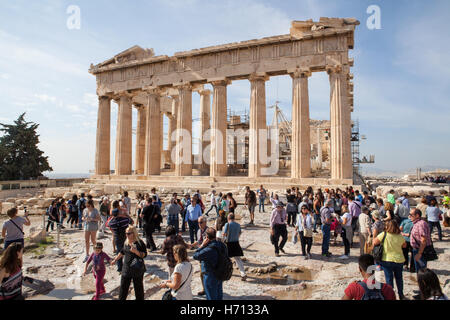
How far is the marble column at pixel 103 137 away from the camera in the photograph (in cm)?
2927

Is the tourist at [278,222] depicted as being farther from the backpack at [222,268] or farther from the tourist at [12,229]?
the tourist at [12,229]

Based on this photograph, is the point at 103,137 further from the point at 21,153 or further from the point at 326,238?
the point at 326,238

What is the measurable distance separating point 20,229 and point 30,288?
1620mm

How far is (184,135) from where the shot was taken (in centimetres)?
2498

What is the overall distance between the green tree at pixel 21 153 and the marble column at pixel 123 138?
15.6m

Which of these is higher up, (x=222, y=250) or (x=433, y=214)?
(x=222, y=250)

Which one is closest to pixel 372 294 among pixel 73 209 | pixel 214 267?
pixel 214 267

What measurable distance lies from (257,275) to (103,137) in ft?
89.0

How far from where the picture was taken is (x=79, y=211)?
42.2 feet

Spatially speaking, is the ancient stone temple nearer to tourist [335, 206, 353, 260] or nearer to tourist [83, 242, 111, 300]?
tourist [335, 206, 353, 260]

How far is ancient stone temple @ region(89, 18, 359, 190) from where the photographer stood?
2006cm

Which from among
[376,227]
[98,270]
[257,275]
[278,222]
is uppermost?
[376,227]

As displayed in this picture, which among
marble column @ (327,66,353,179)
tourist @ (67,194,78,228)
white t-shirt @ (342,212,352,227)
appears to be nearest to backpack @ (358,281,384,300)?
white t-shirt @ (342,212,352,227)

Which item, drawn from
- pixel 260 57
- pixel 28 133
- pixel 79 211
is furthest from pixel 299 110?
pixel 28 133
